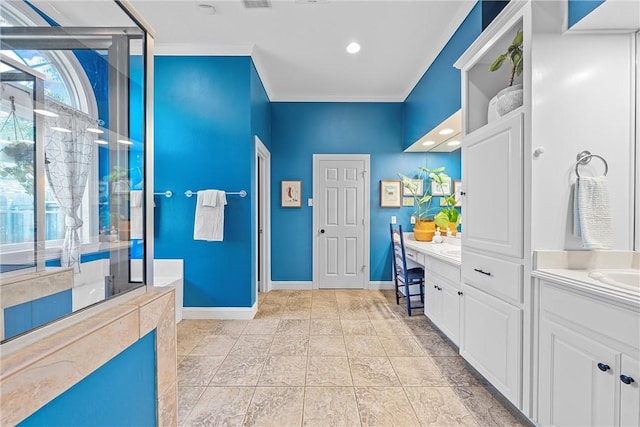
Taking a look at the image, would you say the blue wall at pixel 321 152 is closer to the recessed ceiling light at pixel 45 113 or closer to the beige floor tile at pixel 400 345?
the beige floor tile at pixel 400 345

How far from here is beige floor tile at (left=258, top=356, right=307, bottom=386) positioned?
193 centimetres

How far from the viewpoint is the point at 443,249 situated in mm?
3012

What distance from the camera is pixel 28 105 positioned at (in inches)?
34.6

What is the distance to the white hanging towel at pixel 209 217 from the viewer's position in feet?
9.57

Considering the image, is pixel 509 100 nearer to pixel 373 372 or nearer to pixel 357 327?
pixel 373 372

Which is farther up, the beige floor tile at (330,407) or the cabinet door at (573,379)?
the cabinet door at (573,379)

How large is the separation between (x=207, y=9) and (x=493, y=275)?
3029mm

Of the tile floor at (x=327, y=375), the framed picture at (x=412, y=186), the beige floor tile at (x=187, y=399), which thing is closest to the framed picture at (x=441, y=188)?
the framed picture at (x=412, y=186)

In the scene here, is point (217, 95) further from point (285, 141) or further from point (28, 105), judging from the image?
point (28, 105)

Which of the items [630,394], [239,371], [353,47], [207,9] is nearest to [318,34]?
[353,47]

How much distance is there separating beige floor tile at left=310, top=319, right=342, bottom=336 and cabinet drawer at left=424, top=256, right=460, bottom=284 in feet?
3.60

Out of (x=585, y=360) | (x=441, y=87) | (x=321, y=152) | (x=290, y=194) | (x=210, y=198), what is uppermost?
(x=441, y=87)

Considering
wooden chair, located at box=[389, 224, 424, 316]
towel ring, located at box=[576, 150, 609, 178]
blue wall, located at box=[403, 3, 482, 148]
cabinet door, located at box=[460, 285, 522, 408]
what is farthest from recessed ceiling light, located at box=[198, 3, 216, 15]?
cabinet door, located at box=[460, 285, 522, 408]

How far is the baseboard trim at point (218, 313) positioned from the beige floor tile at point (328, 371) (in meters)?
1.12
